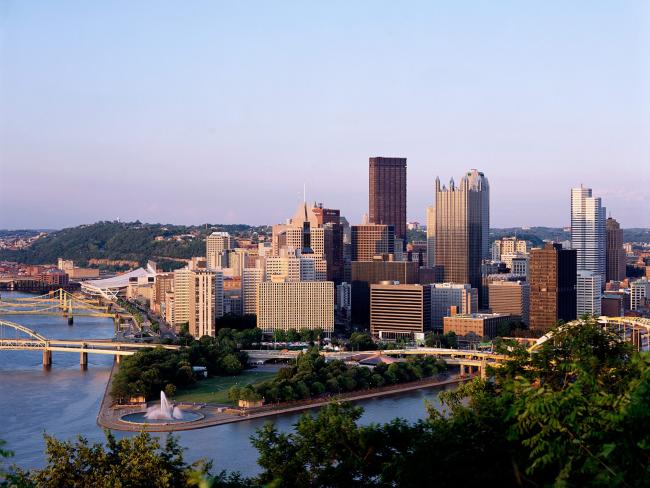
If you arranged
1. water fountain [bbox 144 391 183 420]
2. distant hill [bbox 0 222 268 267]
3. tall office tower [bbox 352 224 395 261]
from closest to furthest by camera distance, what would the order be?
water fountain [bbox 144 391 183 420], tall office tower [bbox 352 224 395 261], distant hill [bbox 0 222 268 267]

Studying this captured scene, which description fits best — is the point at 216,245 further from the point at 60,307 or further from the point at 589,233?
the point at 589,233

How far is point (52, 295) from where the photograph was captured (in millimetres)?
44000

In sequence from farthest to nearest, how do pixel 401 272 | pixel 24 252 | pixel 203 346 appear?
pixel 24 252 → pixel 401 272 → pixel 203 346

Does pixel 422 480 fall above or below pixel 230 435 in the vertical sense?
above

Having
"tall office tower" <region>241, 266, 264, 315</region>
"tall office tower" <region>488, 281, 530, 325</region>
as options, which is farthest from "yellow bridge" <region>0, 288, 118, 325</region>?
"tall office tower" <region>488, 281, 530, 325</region>

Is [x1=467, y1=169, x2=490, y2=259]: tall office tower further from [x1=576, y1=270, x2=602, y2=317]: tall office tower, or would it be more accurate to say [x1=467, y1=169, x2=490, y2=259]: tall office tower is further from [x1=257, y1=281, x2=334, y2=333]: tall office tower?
[x1=257, y1=281, x2=334, y2=333]: tall office tower

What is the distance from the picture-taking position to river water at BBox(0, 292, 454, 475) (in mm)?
12727

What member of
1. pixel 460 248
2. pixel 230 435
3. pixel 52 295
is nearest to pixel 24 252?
pixel 52 295

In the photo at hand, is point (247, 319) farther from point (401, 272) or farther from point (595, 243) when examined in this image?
point (595, 243)

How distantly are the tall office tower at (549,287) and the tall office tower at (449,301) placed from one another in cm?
293

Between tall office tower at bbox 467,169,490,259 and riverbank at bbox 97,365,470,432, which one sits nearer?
riverbank at bbox 97,365,470,432

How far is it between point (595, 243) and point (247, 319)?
1790 centimetres

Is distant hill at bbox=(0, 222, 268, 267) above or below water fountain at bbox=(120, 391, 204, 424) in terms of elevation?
above

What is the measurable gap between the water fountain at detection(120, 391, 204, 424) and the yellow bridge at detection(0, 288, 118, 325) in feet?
59.1
